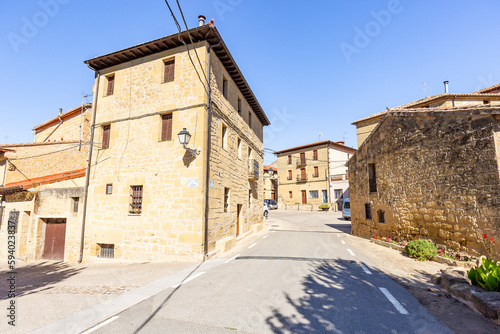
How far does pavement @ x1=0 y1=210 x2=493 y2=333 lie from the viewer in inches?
153

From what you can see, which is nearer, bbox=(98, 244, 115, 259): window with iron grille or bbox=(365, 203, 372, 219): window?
bbox=(98, 244, 115, 259): window with iron grille

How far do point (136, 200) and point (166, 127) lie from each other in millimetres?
3164

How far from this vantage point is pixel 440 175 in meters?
7.73

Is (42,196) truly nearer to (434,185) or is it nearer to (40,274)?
(40,274)

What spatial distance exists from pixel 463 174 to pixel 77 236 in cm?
1427

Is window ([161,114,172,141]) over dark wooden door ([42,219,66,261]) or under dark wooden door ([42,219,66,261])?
over

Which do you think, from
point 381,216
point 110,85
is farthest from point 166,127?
point 381,216

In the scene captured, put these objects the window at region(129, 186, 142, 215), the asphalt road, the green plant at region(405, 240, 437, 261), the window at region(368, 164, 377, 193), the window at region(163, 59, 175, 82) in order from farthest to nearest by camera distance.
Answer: the window at region(368, 164, 377, 193), the window at region(163, 59, 175, 82), the window at region(129, 186, 142, 215), the green plant at region(405, 240, 437, 261), the asphalt road

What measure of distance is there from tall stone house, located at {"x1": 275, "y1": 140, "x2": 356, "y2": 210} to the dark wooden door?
29.9m

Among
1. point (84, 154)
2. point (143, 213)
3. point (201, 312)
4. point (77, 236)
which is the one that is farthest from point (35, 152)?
point (201, 312)

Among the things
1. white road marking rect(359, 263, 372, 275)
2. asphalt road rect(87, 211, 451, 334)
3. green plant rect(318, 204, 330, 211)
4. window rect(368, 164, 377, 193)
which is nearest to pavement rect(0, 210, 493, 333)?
asphalt road rect(87, 211, 451, 334)

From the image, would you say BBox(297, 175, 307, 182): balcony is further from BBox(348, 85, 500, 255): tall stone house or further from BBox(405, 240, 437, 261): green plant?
BBox(405, 240, 437, 261): green plant

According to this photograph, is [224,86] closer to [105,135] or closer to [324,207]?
[105,135]

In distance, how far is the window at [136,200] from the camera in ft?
31.6
